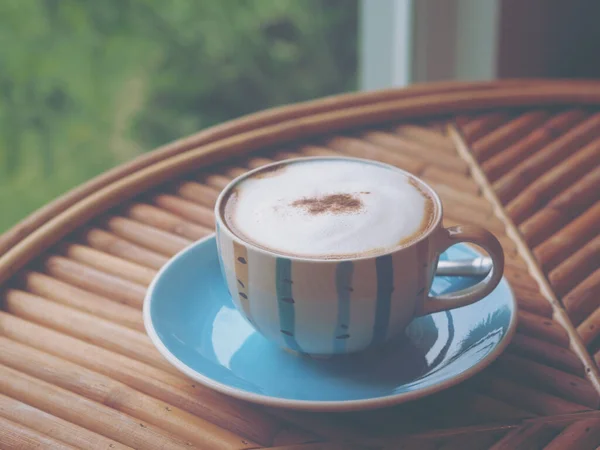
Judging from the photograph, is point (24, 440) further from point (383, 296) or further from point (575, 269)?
point (575, 269)

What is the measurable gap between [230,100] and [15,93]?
364mm

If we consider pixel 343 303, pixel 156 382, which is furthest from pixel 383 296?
pixel 156 382

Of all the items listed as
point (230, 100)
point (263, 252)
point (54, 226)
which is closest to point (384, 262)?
point (263, 252)

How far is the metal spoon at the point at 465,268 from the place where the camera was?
1.49 ft

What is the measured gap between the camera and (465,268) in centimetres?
45

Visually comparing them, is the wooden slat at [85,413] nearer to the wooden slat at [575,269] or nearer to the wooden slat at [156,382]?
the wooden slat at [156,382]

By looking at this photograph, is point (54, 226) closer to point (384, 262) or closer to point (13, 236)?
point (13, 236)

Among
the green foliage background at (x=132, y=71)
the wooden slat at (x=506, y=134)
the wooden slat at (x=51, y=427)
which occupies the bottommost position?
the green foliage background at (x=132, y=71)

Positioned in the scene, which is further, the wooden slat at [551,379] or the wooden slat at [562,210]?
the wooden slat at [562,210]

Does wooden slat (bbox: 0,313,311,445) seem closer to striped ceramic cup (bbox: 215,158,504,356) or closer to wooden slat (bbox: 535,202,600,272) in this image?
striped ceramic cup (bbox: 215,158,504,356)

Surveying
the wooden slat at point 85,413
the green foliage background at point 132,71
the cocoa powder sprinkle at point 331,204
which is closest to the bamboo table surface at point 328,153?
the wooden slat at point 85,413

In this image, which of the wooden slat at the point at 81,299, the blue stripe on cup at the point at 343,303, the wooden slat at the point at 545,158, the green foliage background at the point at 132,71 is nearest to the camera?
the blue stripe on cup at the point at 343,303

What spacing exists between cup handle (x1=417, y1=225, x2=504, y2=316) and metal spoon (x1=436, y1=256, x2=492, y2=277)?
0.14 ft

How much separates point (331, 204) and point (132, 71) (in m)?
0.98
